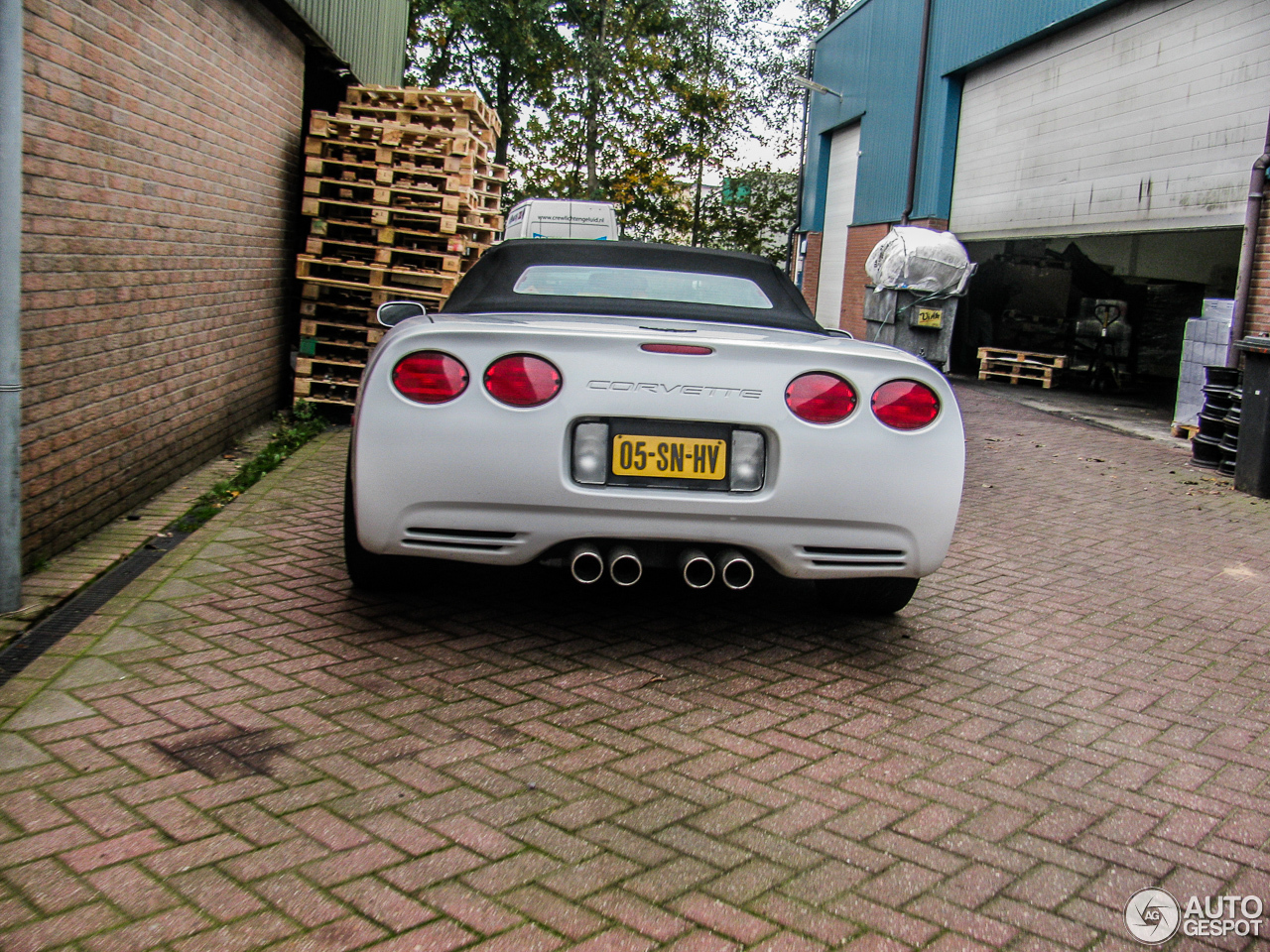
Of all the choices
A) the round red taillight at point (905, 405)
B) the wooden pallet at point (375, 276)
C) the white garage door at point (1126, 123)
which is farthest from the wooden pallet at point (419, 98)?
the white garage door at point (1126, 123)

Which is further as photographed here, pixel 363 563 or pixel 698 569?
pixel 363 563

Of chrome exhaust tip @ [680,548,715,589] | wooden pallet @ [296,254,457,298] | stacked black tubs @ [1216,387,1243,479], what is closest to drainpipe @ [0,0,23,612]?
chrome exhaust tip @ [680,548,715,589]

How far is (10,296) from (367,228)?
5.84m

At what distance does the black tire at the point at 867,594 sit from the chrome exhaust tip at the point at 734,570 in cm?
88

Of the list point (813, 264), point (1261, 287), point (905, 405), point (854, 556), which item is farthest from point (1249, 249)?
point (813, 264)

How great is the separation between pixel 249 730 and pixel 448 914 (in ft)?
3.65

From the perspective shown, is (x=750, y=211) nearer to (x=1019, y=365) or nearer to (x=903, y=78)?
(x=903, y=78)

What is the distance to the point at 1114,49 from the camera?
14828 mm

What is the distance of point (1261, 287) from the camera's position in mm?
10898

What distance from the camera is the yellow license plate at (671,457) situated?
3549 millimetres

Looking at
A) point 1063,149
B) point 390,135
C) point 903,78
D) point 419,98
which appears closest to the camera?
point 390,135

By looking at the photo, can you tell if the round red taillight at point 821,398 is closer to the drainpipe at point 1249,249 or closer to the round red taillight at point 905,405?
the round red taillight at point 905,405

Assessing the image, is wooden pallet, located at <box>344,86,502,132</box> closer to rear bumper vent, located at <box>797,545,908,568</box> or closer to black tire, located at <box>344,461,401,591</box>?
black tire, located at <box>344,461,401,591</box>

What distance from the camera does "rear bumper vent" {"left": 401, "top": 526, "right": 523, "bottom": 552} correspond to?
3.59 meters
